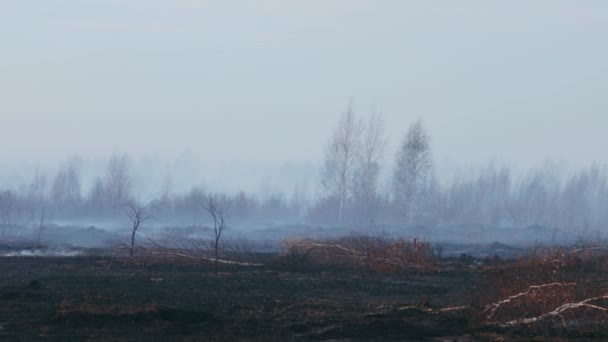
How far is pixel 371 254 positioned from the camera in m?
25.7

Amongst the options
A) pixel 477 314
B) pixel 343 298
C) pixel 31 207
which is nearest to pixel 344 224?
pixel 31 207

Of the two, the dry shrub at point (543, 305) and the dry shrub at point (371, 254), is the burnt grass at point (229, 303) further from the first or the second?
the dry shrub at point (371, 254)

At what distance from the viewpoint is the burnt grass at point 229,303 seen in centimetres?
1310

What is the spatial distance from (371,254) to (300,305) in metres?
9.84

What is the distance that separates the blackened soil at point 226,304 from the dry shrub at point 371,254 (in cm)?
89

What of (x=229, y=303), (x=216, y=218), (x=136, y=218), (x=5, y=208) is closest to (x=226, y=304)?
(x=229, y=303)

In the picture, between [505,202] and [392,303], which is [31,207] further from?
[392,303]

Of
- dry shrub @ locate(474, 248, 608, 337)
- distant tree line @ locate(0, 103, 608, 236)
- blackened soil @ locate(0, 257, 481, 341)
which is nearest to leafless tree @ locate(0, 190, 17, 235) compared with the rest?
distant tree line @ locate(0, 103, 608, 236)

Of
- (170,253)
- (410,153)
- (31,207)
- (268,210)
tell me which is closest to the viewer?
(170,253)

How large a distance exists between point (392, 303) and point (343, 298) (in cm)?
144

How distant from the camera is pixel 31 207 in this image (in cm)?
5984

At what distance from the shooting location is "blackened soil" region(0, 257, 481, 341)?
1311 centimetres

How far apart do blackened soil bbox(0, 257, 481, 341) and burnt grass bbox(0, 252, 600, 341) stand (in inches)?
0.7

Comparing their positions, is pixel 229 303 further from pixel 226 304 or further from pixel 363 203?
pixel 363 203
